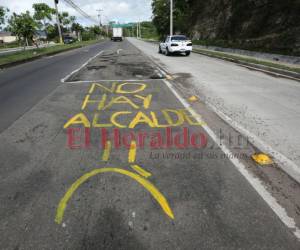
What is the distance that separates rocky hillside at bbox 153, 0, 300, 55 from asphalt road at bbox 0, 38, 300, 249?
1554 cm

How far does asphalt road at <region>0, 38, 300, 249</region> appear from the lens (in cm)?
258

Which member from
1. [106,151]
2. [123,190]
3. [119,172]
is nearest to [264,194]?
[123,190]

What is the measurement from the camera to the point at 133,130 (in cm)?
541

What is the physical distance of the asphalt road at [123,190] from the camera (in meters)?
2.58

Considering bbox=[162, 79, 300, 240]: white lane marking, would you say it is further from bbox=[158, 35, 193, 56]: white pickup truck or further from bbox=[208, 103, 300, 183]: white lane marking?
bbox=[158, 35, 193, 56]: white pickup truck

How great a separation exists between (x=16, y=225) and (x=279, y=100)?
7445mm

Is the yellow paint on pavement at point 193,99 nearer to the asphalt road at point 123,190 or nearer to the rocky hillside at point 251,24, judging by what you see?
the asphalt road at point 123,190

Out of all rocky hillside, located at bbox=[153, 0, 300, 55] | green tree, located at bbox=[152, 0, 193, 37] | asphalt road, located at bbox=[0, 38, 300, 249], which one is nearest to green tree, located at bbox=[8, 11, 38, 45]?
rocky hillside, located at bbox=[153, 0, 300, 55]

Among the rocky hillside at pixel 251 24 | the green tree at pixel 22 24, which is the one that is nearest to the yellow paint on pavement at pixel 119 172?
the rocky hillside at pixel 251 24

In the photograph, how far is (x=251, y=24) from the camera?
26.4 metres

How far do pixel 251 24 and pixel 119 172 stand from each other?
27620 mm

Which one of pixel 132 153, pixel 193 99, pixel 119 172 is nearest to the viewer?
pixel 119 172

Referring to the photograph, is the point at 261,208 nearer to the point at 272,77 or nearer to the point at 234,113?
the point at 234,113

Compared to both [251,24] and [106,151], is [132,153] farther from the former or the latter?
[251,24]
